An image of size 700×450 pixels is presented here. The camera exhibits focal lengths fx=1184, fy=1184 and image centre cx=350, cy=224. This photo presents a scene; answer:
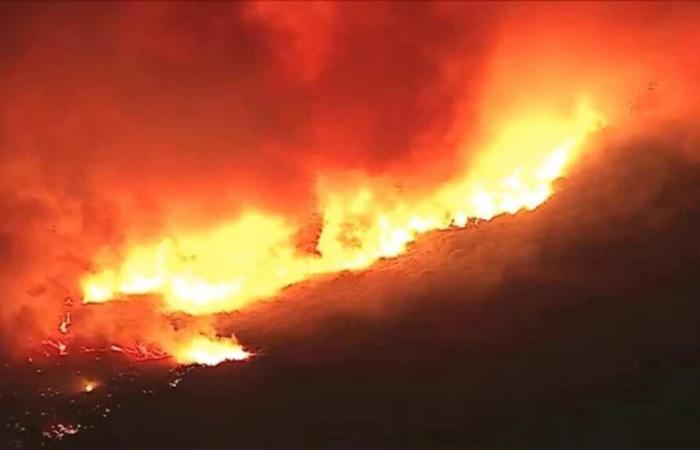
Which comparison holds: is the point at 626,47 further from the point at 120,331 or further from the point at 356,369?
the point at 120,331

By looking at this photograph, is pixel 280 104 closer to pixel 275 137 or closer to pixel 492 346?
pixel 275 137

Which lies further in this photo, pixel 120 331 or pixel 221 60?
pixel 221 60

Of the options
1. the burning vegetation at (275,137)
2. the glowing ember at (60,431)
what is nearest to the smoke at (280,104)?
the burning vegetation at (275,137)

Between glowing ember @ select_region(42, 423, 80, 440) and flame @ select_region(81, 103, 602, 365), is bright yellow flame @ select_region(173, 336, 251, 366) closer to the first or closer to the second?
flame @ select_region(81, 103, 602, 365)

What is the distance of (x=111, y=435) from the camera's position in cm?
1413

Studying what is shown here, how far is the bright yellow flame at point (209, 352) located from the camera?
1486 centimetres

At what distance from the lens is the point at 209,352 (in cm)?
1498

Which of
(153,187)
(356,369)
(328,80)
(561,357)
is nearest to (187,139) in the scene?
(153,187)

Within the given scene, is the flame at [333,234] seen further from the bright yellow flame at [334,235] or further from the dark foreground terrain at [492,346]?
the dark foreground terrain at [492,346]

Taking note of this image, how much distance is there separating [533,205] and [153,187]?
5443mm

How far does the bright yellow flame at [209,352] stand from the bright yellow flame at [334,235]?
57 centimetres

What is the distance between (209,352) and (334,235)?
2.48 m

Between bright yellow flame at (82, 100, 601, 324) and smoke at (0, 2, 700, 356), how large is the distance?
0.27m

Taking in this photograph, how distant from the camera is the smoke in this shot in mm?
16875
